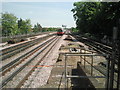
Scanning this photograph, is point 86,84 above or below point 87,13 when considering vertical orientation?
below

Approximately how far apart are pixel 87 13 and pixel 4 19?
1290 inches

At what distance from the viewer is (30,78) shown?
19.4 ft

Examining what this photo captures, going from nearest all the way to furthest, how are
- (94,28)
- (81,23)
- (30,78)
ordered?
(30,78) → (94,28) → (81,23)

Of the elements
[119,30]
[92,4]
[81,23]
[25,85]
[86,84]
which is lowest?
[25,85]

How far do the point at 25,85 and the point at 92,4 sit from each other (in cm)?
3300

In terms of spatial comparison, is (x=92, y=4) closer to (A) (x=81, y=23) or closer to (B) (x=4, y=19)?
(A) (x=81, y=23)

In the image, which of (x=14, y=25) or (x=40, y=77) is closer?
(x=40, y=77)

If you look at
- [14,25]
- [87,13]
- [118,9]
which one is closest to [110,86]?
[118,9]

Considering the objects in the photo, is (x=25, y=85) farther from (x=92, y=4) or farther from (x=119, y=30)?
(x=92, y=4)

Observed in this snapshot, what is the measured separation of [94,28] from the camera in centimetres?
2748

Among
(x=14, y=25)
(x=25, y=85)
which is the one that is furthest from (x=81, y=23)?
(x=25, y=85)

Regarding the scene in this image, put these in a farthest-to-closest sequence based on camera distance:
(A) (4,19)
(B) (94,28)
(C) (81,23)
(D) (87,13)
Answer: (A) (4,19) < (C) (81,23) < (D) (87,13) < (B) (94,28)

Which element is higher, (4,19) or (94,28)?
(4,19)

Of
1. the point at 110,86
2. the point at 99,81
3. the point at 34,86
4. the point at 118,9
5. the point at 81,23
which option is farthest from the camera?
the point at 81,23
